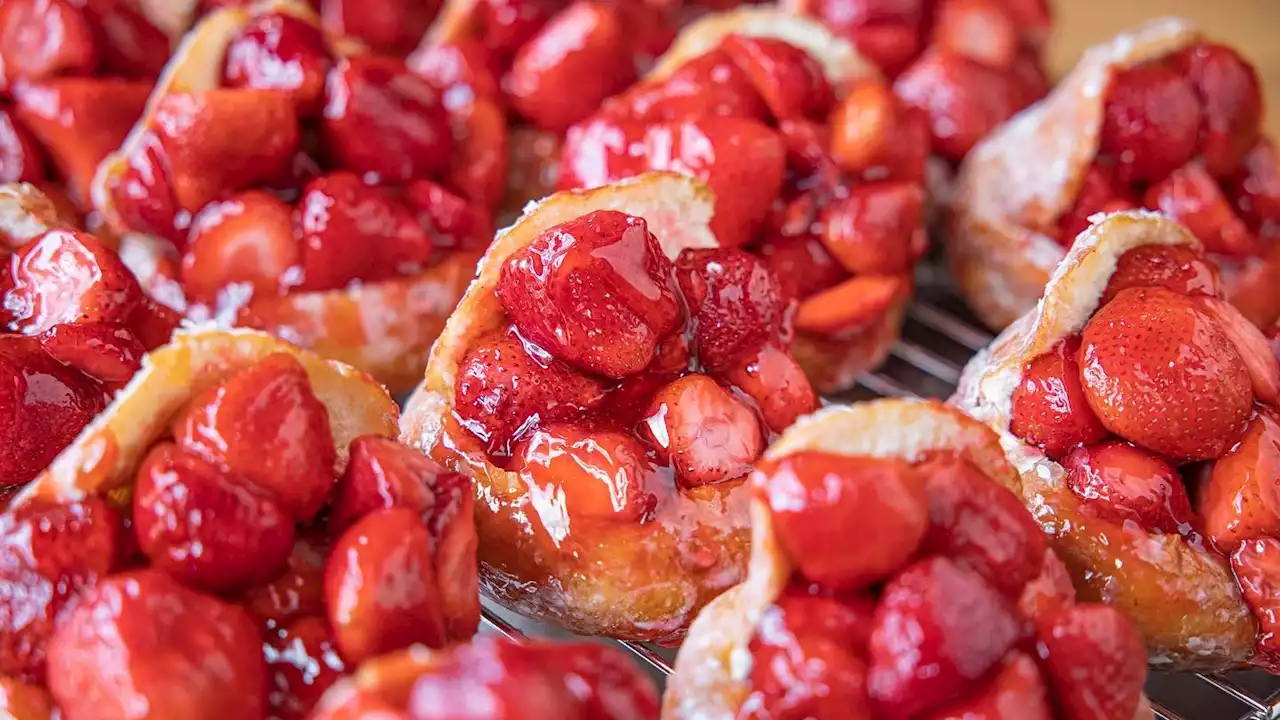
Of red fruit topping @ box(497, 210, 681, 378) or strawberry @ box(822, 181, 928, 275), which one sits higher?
red fruit topping @ box(497, 210, 681, 378)

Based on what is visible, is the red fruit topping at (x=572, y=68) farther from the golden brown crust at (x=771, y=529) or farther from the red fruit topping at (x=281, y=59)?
the golden brown crust at (x=771, y=529)

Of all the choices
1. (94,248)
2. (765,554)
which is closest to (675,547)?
(765,554)

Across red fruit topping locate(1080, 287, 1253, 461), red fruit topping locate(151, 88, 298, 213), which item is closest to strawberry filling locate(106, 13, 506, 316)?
red fruit topping locate(151, 88, 298, 213)

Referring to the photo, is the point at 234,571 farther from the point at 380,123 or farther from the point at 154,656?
the point at 380,123

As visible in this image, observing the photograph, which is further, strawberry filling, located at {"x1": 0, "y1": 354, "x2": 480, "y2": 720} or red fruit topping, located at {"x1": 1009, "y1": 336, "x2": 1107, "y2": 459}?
red fruit topping, located at {"x1": 1009, "y1": 336, "x2": 1107, "y2": 459}

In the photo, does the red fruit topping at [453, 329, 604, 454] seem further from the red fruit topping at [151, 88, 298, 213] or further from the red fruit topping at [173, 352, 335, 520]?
the red fruit topping at [151, 88, 298, 213]

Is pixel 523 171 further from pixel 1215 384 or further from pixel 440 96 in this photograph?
pixel 1215 384
